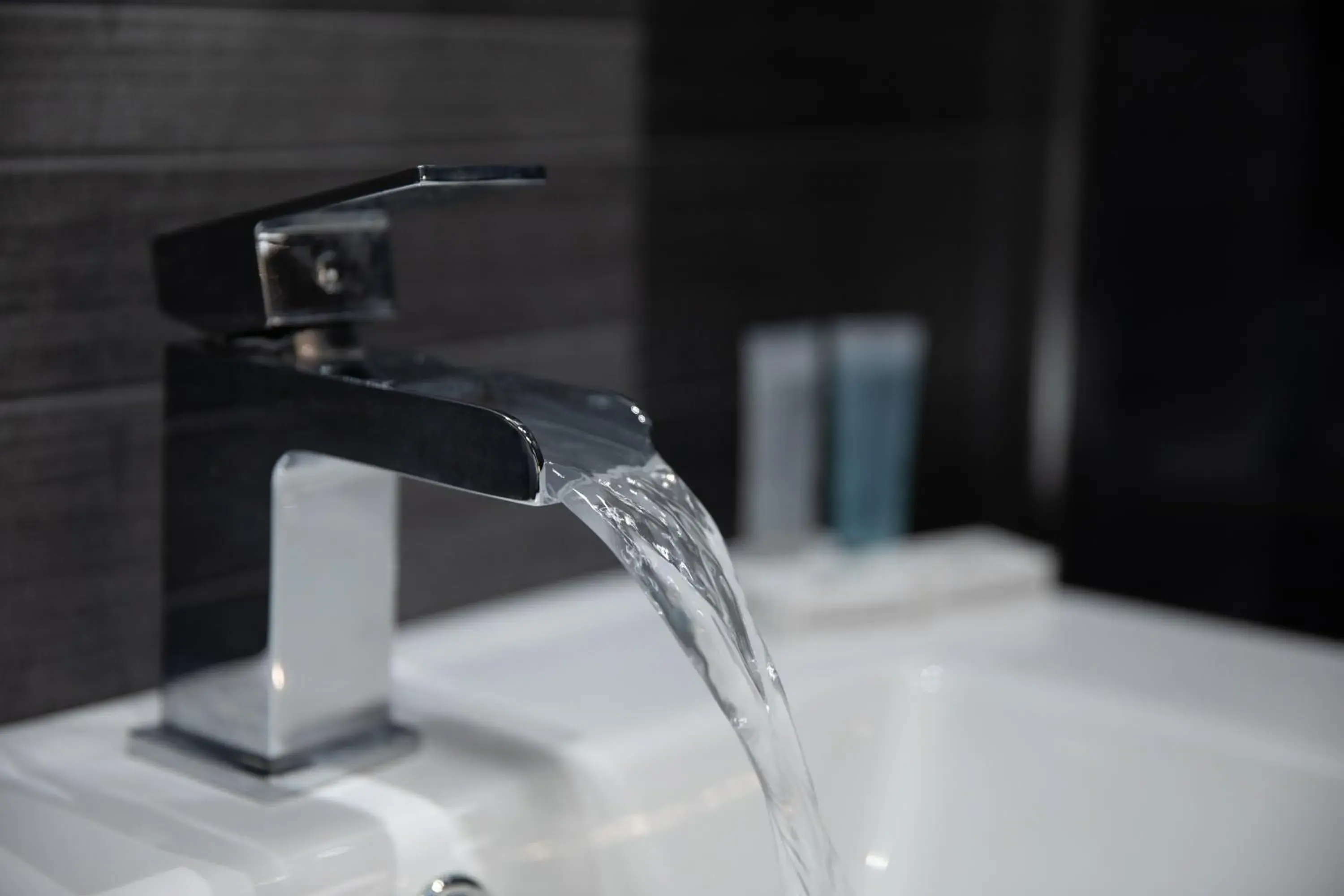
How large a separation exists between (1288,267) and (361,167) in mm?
574

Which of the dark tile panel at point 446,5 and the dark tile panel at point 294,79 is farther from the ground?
the dark tile panel at point 446,5

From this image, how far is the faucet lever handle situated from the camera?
1.80ft

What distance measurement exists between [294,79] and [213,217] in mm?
77

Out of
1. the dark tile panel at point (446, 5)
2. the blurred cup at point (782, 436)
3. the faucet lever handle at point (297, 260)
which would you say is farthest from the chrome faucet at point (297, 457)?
the blurred cup at point (782, 436)

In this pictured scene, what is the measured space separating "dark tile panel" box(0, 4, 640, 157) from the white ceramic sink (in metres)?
0.26

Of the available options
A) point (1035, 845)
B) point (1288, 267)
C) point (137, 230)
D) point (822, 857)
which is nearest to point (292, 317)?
point (137, 230)

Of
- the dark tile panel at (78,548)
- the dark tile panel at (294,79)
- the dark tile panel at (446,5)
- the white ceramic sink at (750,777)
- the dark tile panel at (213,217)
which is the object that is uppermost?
the dark tile panel at (446,5)

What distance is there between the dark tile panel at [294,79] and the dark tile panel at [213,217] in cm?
2

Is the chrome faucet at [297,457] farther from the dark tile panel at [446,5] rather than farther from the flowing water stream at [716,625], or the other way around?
the dark tile panel at [446,5]

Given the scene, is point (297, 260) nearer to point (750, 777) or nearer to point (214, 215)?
point (214, 215)

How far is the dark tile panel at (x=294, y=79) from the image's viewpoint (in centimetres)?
62

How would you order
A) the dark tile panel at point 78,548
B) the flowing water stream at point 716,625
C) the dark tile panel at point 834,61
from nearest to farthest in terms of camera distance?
1. the flowing water stream at point 716,625
2. the dark tile panel at point 78,548
3. the dark tile panel at point 834,61

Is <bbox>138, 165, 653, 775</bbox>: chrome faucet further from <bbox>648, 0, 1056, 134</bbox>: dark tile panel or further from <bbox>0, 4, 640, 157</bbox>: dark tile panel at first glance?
<bbox>648, 0, 1056, 134</bbox>: dark tile panel

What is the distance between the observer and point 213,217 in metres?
0.69
